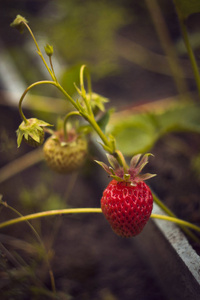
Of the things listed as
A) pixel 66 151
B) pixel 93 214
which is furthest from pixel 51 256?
pixel 66 151

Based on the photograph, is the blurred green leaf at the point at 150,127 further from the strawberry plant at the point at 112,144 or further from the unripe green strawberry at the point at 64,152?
the unripe green strawberry at the point at 64,152

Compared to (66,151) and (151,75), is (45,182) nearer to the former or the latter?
(66,151)

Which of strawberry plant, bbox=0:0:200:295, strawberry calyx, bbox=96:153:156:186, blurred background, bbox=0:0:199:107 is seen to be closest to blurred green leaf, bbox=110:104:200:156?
strawberry plant, bbox=0:0:200:295

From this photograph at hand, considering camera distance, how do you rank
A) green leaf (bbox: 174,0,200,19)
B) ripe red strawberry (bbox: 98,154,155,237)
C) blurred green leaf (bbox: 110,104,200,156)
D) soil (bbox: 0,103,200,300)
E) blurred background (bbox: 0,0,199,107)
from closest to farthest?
ripe red strawberry (bbox: 98,154,155,237)
green leaf (bbox: 174,0,200,19)
soil (bbox: 0,103,200,300)
blurred green leaf (bbox: 110,104,200,156)
blurred background (bbox: 0,0,199,107)

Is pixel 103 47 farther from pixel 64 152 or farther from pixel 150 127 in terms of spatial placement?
pixel 64 152

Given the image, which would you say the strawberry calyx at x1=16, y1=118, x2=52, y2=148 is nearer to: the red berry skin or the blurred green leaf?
the red berry skin

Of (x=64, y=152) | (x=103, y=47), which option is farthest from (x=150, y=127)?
(x=103, y=47)

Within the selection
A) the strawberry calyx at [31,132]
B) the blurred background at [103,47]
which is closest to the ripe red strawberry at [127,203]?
the strawberry calyx at [31,132]

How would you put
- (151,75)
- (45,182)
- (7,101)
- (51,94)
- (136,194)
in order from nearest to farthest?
1. (136,194)
2. (45,182)
3. (7,101)
4. (51,94)
5. (151,75)
